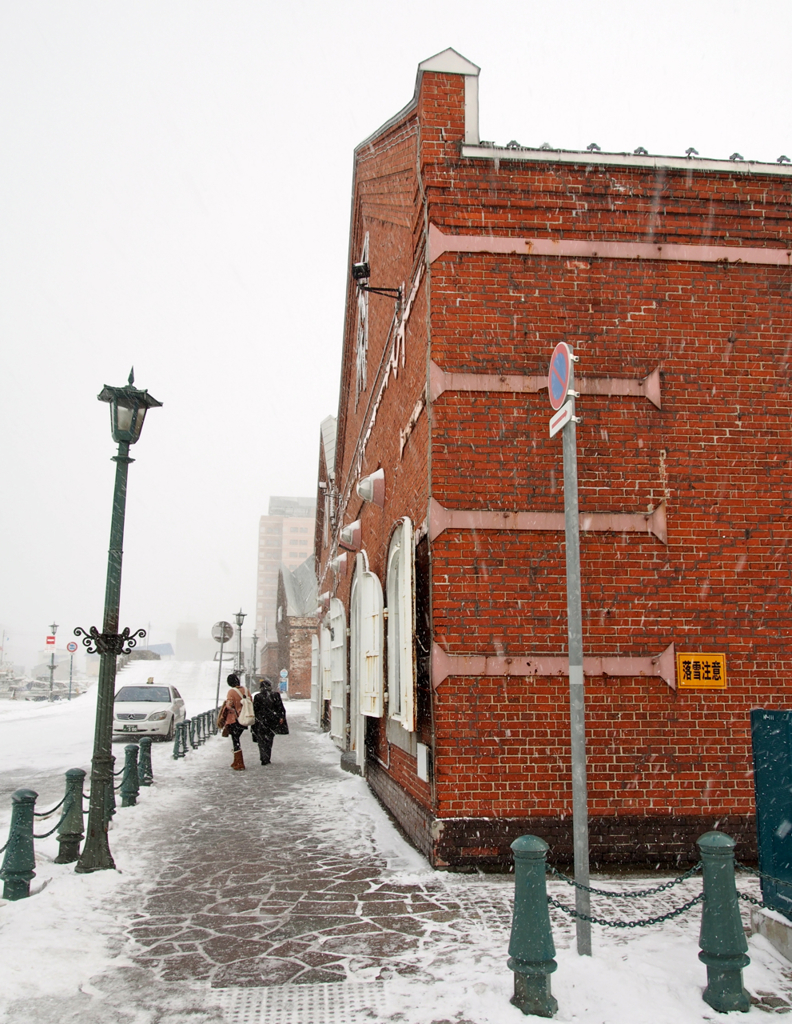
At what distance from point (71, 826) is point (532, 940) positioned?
459 cm

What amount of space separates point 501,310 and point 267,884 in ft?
17.2

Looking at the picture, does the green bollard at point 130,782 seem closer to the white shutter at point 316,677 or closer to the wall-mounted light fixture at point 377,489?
the wall-mounted light fixture at point 377,489

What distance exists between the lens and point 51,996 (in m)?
3.90

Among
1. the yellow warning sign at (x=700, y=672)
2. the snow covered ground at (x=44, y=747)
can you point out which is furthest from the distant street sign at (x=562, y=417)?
the snow covered ground at (x=44, y=747)

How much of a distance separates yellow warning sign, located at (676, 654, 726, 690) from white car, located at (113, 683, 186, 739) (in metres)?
16.5

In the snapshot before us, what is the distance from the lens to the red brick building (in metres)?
6.18

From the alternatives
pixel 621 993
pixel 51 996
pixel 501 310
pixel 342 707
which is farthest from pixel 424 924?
pixel 342 707

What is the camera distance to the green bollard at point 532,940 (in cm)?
359

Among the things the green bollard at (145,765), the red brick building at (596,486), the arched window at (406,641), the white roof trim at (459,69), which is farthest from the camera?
the green bollard at (145,765)

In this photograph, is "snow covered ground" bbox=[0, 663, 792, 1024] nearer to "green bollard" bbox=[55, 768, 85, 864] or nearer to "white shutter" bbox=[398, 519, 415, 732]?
"green bollard" bbox=[55, 768, 85, 864]

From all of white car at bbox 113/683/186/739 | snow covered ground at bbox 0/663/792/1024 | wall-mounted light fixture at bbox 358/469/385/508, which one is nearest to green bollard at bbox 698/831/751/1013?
snow covered ground at bbox 0/663/792/1024

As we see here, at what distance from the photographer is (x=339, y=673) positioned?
14047mm

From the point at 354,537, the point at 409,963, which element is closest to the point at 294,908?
the point at 409,963

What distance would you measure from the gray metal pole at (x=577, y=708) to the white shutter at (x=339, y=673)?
9490 millimetres
